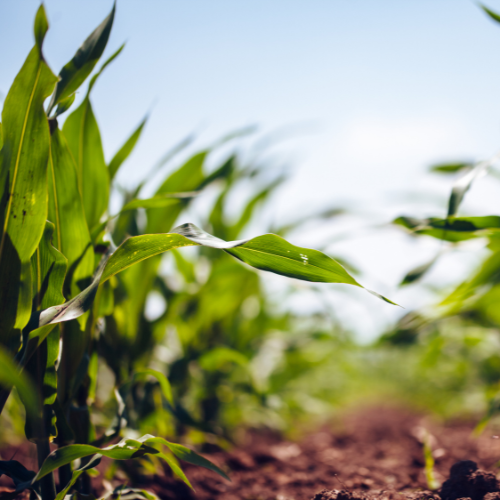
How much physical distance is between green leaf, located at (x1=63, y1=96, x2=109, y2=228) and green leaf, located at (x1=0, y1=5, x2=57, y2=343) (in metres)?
0.17

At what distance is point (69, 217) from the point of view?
0.49 meters

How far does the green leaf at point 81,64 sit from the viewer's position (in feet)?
1.47

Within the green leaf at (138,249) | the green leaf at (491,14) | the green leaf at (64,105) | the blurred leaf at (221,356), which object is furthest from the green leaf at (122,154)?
the green leaf at (491,14)

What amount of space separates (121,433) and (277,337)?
0.79 meters

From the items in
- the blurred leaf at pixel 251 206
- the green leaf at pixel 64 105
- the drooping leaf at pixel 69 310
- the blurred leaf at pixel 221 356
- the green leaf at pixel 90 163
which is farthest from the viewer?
the blurred leaf at pixel 251 206

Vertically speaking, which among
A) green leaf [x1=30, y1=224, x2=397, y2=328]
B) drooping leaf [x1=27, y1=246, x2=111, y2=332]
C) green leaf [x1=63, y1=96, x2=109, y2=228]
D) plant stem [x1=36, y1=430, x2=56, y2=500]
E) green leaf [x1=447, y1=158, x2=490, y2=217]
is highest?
green leaf [x1=63, y1=96, x2=109, y2=228]

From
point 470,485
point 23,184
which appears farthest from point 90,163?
point 470,485

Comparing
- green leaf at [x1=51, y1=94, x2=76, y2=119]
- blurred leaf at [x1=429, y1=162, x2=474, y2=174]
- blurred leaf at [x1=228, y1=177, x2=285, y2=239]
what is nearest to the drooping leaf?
green leaf at [x1=51, y1=94, x2=76, y2=119]

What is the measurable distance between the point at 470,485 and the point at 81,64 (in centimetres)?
72

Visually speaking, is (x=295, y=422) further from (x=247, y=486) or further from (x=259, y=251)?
(x=259, y=251)

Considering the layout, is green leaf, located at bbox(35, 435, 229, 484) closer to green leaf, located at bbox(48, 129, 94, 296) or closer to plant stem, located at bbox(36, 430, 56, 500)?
plant stem, located at bbox(36, 430, 56, 500)

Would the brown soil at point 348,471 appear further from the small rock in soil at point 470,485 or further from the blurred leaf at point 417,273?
the blurred leaf at point 417,273

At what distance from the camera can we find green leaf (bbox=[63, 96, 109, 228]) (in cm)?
57

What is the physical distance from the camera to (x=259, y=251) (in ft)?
1.28
